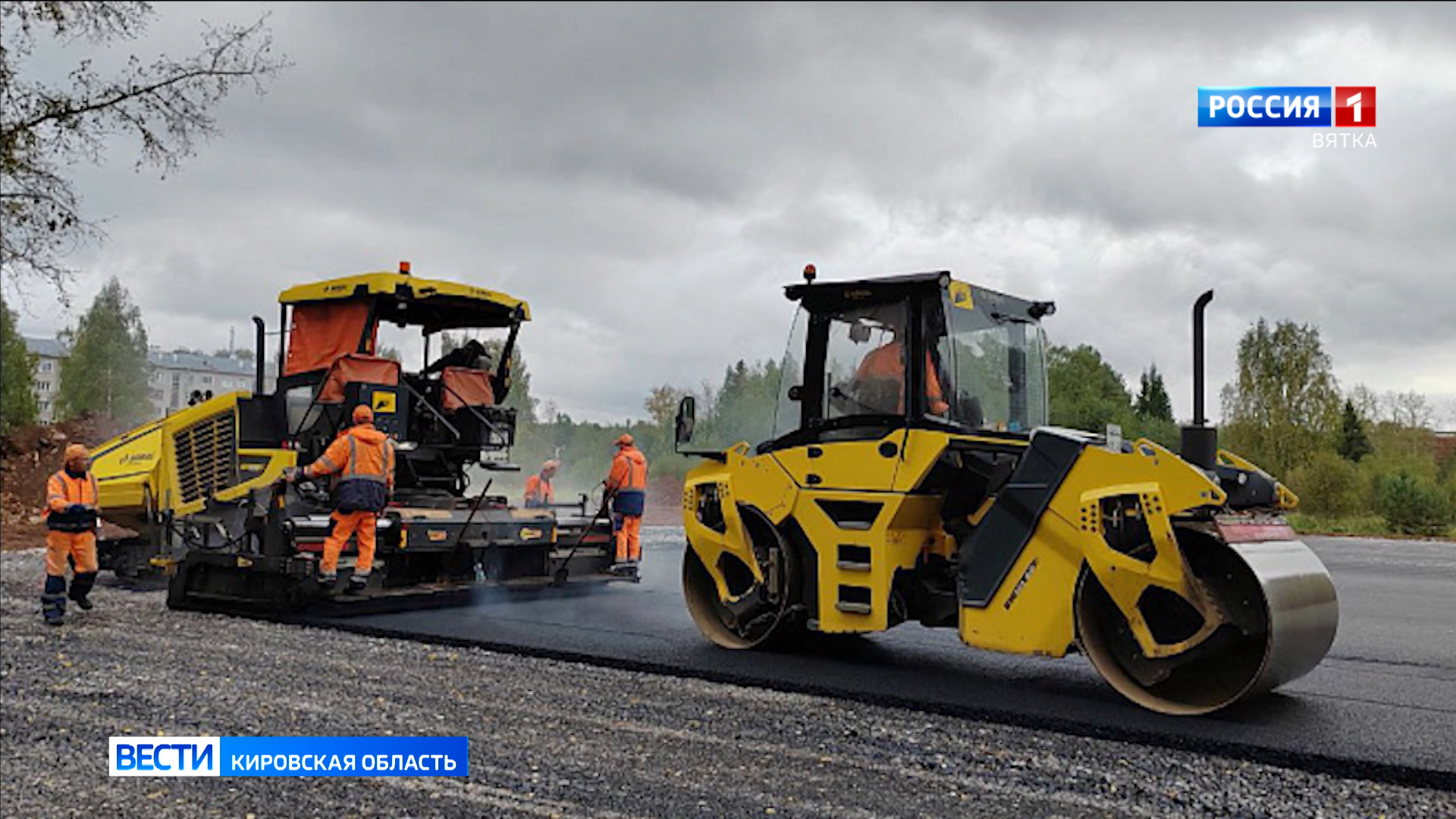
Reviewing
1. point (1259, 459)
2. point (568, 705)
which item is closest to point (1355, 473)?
point (1259, 459)

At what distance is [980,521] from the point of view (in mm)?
5883

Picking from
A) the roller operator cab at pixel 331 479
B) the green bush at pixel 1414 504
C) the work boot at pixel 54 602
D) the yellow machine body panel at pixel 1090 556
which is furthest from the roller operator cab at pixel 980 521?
the green bush at pixel 1414 504

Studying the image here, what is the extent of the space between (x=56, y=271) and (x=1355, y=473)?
19320 millimetres

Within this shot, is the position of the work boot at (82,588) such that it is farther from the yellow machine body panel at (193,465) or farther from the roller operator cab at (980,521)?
the roller operator cab at (980,521)

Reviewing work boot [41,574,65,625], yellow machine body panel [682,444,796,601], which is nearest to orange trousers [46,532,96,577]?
work boot [41,574,65,625]

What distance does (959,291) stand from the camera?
20.7 ft

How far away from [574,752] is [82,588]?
5.76 metres

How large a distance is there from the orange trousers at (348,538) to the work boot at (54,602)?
1860 millimetres

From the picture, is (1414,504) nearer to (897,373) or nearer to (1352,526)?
(1352,526)

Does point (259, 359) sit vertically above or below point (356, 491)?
above

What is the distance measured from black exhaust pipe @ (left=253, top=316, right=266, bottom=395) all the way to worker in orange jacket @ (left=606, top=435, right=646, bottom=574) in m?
2.95

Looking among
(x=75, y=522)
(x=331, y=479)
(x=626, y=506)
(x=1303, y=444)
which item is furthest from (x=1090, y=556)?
(x=1303, y=444)

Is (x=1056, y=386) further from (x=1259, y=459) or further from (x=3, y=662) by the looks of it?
(x=1259, y=459)
